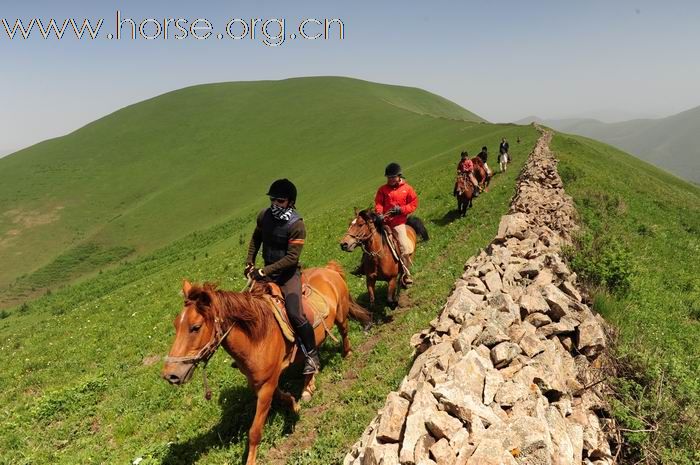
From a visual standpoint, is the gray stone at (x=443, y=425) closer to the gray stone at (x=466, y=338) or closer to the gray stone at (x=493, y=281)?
the gray stone at (x=466, y=338)

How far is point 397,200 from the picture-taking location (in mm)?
11867

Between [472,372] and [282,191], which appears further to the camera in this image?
[282,191]

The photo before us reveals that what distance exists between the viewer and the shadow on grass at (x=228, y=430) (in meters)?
7.23

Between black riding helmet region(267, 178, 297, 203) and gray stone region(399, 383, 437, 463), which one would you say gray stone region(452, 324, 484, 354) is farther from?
black riding helmet region(267, 178, 297, 203)

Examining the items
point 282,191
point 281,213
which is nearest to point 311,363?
point 281,213

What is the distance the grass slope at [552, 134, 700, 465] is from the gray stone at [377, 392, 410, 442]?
2.99 meters

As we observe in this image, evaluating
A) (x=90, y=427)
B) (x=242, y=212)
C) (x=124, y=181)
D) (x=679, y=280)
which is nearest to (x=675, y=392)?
(x=679, y=280)

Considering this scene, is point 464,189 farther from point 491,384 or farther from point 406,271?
point 491,384

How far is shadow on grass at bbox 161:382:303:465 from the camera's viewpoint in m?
7.23

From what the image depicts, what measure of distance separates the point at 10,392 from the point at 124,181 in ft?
204

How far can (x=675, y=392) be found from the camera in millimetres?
5812

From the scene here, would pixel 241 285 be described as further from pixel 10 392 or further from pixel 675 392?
pixel 675 392

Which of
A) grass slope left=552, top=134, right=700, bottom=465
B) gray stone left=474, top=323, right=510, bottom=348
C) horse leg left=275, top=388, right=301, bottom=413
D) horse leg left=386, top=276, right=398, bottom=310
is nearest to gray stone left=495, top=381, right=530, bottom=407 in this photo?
gray stone left=474, top=323, right=510, bottom=348

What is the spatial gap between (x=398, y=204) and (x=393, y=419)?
7.82 m
